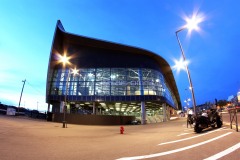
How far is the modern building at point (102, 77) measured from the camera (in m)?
51.1

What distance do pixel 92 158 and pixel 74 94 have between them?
157ft

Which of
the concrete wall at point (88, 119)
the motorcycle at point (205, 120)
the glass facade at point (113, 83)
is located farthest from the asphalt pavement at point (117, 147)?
the glass facade at point (113, 83)

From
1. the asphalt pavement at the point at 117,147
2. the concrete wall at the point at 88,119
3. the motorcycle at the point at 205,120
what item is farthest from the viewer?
the concrete wall at the point at 88,119

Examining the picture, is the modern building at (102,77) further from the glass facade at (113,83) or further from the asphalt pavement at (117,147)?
the asphalt pavement at (117,147)

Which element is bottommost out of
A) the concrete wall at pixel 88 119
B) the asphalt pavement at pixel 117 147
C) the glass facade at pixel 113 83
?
the asphalt pavement at pixel 117 147

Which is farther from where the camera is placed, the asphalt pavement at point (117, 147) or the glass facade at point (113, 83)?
the glass facade at point (113, 83)

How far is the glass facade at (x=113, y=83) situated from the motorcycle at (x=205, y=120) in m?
35.1

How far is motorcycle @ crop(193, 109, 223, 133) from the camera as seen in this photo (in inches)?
510

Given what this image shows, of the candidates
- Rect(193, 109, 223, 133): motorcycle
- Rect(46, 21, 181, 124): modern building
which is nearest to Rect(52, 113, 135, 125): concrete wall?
Rect(46, 21, 181, 124): modern building

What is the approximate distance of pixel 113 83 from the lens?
5209cm

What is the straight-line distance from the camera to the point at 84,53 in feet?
188

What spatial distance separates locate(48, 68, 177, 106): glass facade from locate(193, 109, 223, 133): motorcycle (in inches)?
1383

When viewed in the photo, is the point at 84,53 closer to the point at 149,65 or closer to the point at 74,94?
the point at 74,94

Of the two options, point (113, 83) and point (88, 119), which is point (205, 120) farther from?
point (113, 83)
